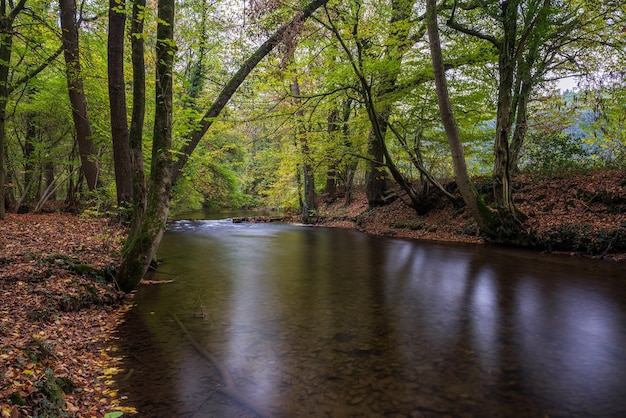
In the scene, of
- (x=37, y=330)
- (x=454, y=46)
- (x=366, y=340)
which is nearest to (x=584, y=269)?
(x=366, y=340)

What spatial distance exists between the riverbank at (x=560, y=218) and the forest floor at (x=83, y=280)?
0.09 ft

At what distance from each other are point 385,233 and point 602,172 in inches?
299

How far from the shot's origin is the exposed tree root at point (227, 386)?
11.0ft

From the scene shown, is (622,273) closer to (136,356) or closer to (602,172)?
(602,172)

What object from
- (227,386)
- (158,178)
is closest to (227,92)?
(158,178)

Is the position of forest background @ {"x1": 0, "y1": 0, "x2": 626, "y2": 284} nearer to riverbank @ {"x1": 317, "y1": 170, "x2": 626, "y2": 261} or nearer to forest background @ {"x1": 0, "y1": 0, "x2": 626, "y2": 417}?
forest background @ {"x1": 0, "y1": 0, "x2": 626, "y2": 417}

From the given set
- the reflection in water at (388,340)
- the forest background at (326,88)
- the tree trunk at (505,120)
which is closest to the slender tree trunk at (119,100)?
the forest background at (326,88)

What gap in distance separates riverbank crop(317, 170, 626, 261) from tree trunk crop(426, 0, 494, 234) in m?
0.87

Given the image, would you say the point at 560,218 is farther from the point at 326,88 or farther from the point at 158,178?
the point at 158,178

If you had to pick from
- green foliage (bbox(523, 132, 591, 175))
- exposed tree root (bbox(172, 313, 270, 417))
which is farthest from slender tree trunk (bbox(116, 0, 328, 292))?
green foliage (bbox(523, 132, 591, 175))

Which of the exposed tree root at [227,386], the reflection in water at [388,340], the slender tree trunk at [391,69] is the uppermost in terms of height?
the slender tree trunk at [391,69]

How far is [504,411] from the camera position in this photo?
A: 3.23 meters

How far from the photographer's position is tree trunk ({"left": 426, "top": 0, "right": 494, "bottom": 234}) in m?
11.2

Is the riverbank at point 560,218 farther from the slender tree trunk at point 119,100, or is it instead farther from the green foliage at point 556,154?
the slender tree trunk at point 119,100
